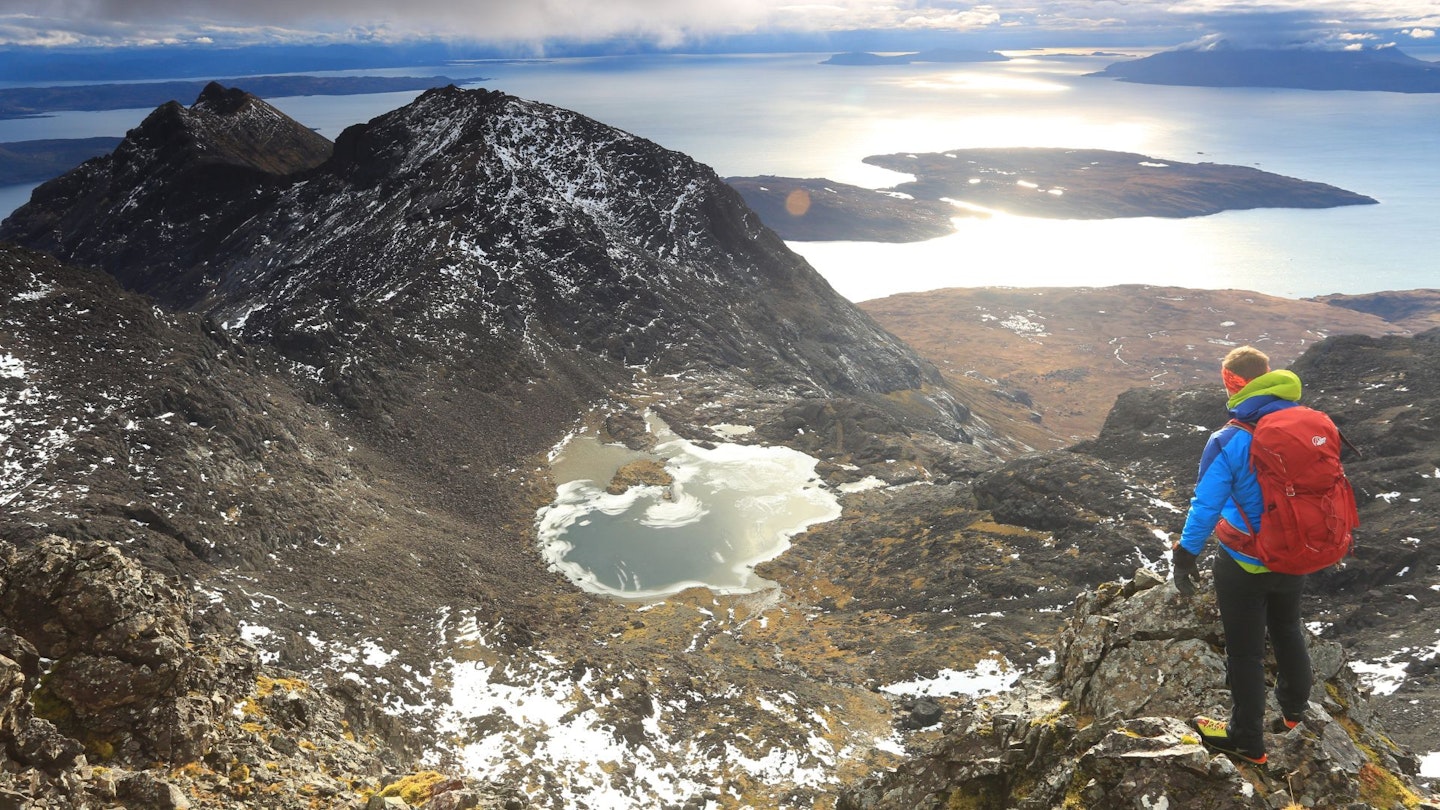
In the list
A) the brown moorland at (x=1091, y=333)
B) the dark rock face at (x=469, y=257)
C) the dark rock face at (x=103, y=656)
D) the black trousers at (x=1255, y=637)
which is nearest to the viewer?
the black trousers at (x=1255, y=637)

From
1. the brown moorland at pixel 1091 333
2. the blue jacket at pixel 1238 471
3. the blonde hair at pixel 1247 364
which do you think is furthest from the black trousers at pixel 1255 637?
the brown moorland at pixel 1091 333

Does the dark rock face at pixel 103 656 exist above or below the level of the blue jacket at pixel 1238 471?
below

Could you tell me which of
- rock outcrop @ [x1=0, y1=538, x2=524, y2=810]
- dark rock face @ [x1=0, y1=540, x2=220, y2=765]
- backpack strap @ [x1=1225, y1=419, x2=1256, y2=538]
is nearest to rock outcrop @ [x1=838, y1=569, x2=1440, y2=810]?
backpack strap @ [x1=1225, y1=419, x2=1256, y2=538]

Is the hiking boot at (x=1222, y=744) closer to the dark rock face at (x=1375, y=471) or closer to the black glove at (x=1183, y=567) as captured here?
the black glove at (x=1183, y=567)

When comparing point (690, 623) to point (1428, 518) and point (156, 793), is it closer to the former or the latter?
point (156, 793)

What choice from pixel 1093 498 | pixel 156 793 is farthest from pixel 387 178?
pixel 156 793

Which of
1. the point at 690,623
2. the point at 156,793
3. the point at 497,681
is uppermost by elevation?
the point at 156,793

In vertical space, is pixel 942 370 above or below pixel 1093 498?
below
